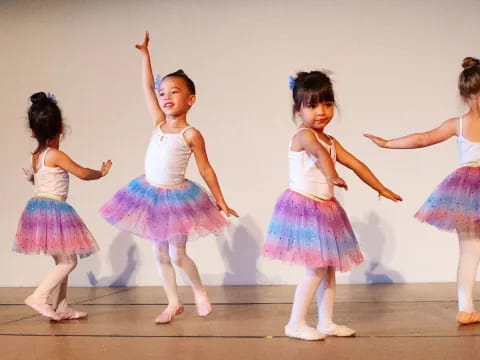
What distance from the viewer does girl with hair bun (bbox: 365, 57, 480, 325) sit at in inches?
113

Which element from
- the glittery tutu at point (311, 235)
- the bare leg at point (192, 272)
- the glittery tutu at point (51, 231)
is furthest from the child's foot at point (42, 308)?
the glittery tutu at point (311, 235)

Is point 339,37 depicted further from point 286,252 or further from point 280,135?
point 286,252

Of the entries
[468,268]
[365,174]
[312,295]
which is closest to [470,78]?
[365,174]

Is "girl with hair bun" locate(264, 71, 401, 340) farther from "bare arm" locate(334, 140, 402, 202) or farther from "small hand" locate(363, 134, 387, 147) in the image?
"small hand" locate(363, 134, 387, 147)

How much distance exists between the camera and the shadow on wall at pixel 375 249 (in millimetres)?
4457

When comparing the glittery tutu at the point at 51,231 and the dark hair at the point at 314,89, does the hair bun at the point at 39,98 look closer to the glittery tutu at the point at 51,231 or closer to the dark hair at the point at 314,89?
the glittery tutu at the point at 51,231

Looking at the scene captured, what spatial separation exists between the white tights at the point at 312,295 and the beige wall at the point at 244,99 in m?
1.81

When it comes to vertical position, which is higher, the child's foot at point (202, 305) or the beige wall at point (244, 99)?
the beige wall at point (244, 99)

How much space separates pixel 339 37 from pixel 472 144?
1.75 m

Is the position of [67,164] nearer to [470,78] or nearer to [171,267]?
[171,267]

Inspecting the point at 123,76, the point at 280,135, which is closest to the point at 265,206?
the point at 280,135

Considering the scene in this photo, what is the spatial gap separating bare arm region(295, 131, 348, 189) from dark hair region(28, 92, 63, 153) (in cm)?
132

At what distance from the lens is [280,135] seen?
457 centimetres

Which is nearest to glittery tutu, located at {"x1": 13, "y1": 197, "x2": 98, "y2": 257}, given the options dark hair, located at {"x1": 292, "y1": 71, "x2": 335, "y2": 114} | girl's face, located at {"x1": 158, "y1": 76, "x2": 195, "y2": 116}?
girl's face, located at {"x1": 158, "y1": 76, "x2": 195, "y2": 116}
